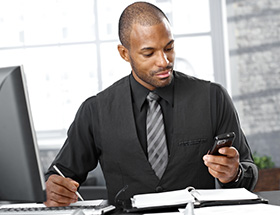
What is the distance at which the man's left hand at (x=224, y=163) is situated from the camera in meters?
1.66

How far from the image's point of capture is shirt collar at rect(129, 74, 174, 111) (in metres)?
2.13

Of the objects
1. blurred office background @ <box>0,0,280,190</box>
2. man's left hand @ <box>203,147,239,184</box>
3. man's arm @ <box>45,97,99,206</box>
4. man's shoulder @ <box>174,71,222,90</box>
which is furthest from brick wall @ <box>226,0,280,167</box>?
man's left hand @ <box>203,147,239,184</box>

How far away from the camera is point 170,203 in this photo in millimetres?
1545

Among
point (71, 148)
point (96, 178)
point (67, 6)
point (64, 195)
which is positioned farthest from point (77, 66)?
point (64, 195)

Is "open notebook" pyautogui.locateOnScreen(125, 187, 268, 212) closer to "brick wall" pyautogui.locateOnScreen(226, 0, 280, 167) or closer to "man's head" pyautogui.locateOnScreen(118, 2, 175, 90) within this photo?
"man's head" pyautogui.locateOnScreen(118, 2, 175, 90)

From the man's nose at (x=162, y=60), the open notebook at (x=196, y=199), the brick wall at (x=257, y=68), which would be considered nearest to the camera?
the open notebook at (x=196, y=199)

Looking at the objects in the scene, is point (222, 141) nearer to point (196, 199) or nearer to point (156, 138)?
point (196, 199)

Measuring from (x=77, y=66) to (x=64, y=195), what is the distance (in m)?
3.50

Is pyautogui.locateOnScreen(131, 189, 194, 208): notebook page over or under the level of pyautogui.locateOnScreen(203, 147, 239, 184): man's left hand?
under

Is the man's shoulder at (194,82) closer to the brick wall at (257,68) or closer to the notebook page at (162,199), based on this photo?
the notebook page at (162,199)

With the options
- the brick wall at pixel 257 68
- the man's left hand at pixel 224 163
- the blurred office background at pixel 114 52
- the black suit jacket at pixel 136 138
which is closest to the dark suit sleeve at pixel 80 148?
the black suit jacket at pixel 136 138

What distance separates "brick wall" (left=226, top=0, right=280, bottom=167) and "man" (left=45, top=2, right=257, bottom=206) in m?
2.85

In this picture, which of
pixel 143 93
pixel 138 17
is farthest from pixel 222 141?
pixel 138 17

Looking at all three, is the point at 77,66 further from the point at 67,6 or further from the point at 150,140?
the point at 150,140
